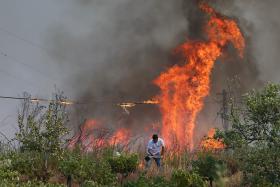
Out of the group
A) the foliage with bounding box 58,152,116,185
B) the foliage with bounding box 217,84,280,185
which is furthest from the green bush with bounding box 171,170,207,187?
the foliage with bounding box 58,152,116,185

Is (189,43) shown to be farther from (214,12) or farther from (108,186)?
(108,186)

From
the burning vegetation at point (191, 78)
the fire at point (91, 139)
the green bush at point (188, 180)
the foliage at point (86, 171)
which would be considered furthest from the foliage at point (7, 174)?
the burning vegetation at point (191, 78)

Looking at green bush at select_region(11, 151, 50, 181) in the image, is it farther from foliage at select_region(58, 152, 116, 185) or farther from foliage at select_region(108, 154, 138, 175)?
foliage at select_region(108, 154, 138, 175)

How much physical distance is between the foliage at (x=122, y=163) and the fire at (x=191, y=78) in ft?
73.2

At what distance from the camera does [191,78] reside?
41750mm

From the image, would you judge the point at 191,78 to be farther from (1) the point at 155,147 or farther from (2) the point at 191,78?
(1) the point at 155,147

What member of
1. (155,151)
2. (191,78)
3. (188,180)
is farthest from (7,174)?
(191,78)

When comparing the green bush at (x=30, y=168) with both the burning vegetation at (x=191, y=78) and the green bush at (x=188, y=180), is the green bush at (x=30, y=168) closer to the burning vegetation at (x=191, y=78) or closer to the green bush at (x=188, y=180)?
the green bush at (x=188, y=180)

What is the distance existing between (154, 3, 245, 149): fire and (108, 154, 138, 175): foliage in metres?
22.3

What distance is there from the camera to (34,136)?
17.1 m

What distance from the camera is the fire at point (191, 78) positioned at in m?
41.1

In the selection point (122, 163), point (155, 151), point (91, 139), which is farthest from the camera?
Answer: point (91, 139)

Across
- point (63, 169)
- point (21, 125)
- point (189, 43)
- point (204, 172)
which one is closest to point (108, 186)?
point (63, 169)

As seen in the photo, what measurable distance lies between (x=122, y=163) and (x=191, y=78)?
25.2m
